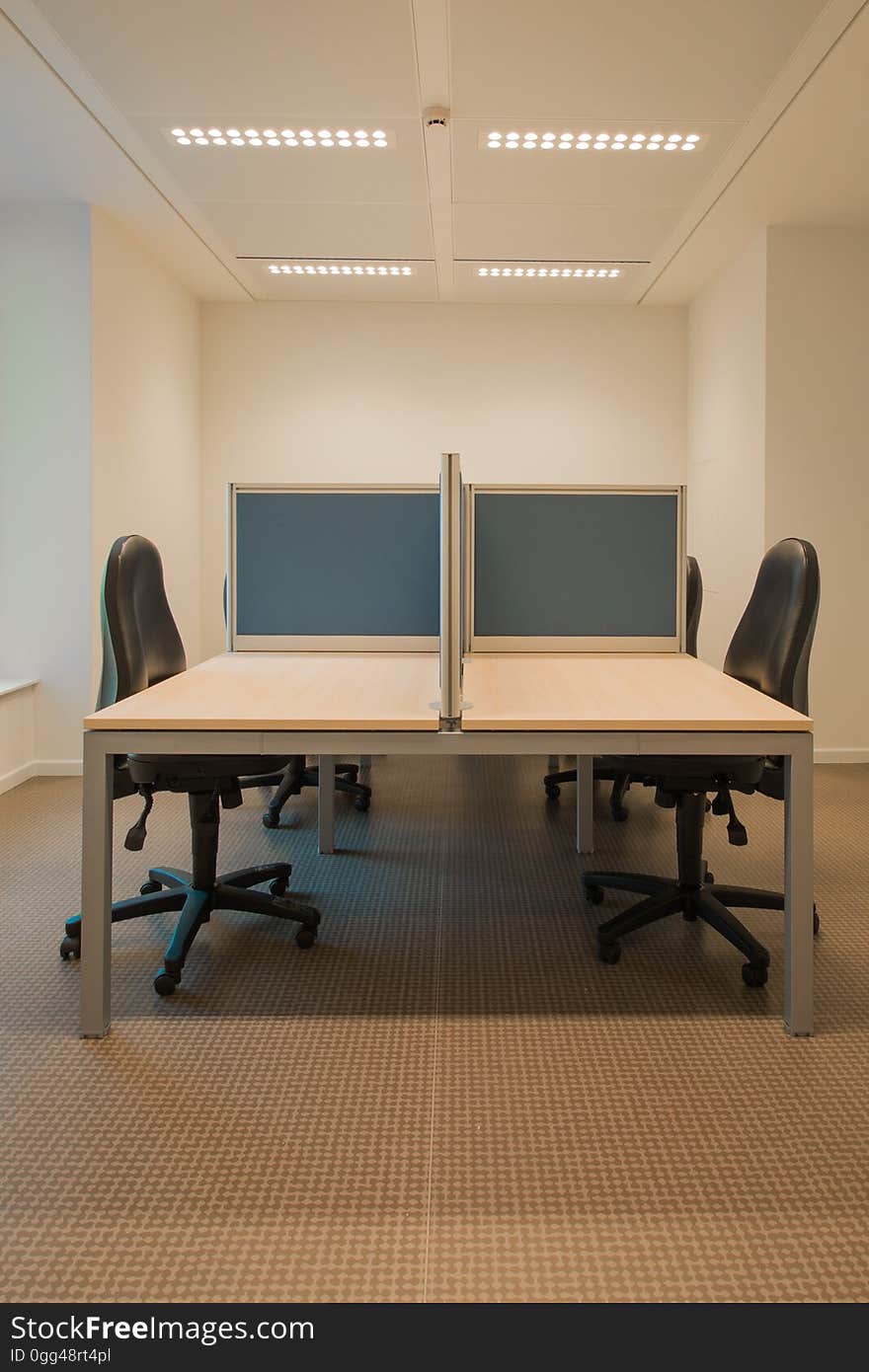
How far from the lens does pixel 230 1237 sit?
144 centimetres

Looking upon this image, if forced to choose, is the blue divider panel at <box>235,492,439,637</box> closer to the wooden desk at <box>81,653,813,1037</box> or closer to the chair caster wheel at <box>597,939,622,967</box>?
the wooden desk at <box>81,653,813,1037</box>

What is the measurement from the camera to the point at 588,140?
353 cm

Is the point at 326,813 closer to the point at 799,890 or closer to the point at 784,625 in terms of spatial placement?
the point at 784,625

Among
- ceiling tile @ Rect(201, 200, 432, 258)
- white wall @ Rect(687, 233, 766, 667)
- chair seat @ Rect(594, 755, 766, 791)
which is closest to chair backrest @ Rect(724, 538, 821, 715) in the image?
chair seat @ Rect(594, 755, 766, 791)

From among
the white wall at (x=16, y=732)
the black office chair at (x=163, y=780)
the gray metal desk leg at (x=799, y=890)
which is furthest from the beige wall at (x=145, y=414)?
the gray metal desk leg at (x=799, y=890)

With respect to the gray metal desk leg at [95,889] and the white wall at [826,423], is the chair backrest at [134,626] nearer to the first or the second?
the gray metal desk leg at [95,889]

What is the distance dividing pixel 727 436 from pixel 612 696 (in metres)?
3.43

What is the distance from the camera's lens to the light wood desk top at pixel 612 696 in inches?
79.3

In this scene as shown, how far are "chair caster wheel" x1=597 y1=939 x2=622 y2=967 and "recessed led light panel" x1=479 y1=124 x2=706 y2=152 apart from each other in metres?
2.83

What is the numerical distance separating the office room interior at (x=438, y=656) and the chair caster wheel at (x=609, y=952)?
0.03 meters

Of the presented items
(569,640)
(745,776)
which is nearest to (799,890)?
(745,776)

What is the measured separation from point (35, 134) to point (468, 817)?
120 inches

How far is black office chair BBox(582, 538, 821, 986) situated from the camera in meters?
2.37

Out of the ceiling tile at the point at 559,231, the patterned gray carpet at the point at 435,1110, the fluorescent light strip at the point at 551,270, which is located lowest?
the patterned gray carpet at the point at 435,1110
